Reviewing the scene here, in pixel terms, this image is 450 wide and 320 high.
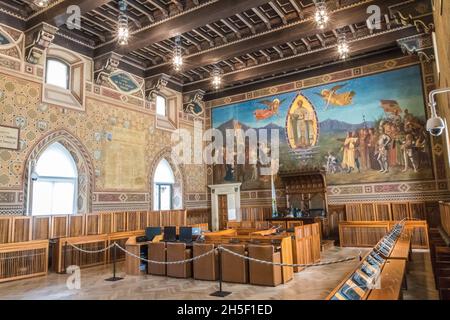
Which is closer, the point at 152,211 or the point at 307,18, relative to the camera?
the point at 307,18

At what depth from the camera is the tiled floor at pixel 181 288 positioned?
5.80m

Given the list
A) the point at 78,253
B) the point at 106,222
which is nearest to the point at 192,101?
the point at 106,222

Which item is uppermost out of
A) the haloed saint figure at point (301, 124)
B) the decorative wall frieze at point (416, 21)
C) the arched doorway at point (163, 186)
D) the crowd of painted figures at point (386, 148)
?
the decorative wall frieze at point (416, 21)

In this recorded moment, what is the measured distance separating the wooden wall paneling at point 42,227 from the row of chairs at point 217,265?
114 inches

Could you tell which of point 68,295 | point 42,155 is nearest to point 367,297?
point 68,295

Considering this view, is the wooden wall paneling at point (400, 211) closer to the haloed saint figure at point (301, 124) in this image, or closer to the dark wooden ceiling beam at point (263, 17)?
the haloed saint figure at point (301, 124)

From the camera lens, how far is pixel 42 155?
9.35m

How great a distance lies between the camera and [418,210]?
10938mm

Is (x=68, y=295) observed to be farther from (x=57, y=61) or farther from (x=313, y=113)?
(x=313, y=113)

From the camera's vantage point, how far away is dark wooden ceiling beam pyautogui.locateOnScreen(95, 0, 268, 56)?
8.45 metres

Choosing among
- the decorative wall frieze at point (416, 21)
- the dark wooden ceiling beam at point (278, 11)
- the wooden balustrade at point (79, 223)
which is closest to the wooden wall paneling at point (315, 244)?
the wooden balustrade at point (79, 223)

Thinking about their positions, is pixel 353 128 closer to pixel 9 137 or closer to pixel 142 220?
pixel 142 220

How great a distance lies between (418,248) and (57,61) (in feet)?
40.9

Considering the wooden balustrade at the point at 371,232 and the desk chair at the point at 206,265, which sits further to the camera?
the wooden balustrade at the point at 371,232
